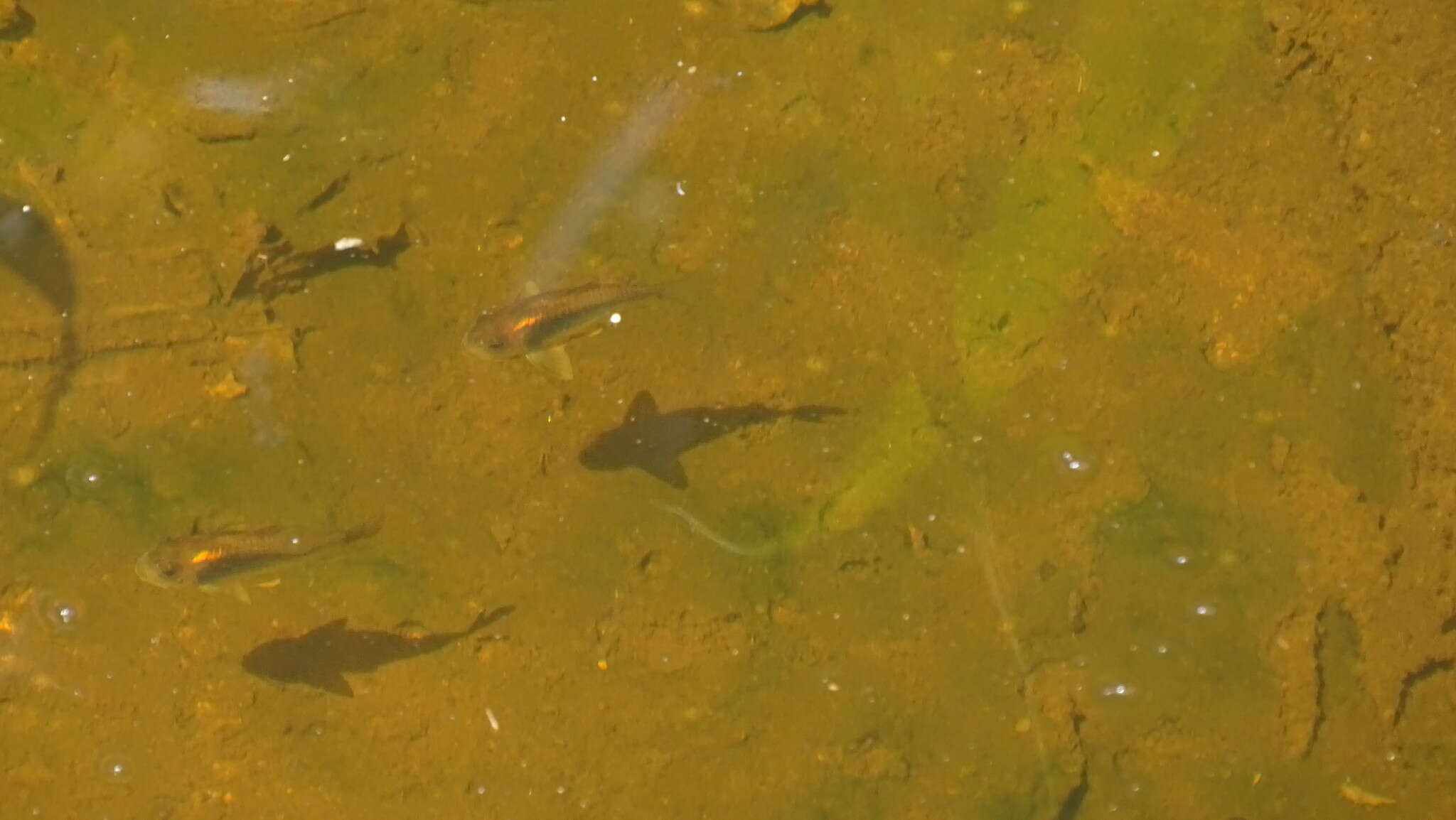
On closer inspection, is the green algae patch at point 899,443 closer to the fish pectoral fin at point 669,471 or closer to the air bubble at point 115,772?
the fish pectoral fin at point 669,471

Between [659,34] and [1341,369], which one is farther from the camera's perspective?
[659,34]

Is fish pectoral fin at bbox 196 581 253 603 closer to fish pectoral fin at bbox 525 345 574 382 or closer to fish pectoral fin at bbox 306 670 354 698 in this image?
fish pectoral fin at bbox 306 670 354 698

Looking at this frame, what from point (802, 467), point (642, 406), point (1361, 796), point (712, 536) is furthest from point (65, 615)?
point (1361, 796)

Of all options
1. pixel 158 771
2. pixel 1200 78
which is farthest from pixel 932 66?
pixel 158 771

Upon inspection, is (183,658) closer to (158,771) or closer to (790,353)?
(158,771)

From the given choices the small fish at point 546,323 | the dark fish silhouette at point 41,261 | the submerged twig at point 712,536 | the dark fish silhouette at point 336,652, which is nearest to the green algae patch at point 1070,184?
the submerged twig at point 712,536

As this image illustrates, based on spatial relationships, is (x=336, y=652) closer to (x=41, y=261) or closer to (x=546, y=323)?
(x=546, y=323)
